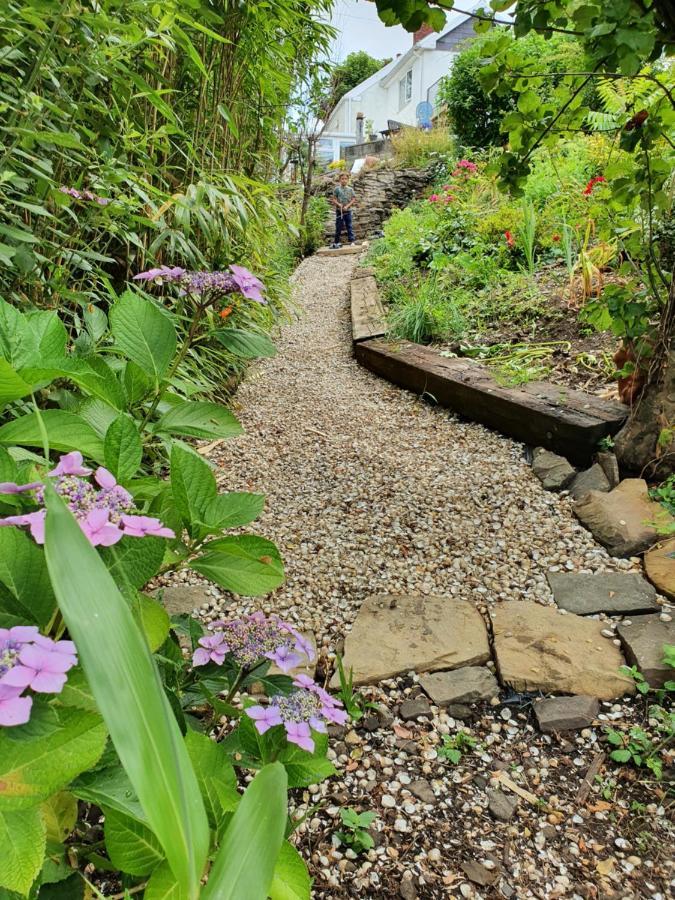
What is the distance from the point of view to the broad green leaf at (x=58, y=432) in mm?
513

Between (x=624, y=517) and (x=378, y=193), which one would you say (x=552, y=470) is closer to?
Answer: (x=624, y=517)

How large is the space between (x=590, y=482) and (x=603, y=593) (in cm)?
56

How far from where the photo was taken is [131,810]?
43 centimetres

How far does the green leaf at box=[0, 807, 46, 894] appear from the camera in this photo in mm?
330

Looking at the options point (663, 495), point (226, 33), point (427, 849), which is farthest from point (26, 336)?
point (226, 33)

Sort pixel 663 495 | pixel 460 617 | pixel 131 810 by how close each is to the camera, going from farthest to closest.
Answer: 1. pixel 663 495
2. pixel 460 617
3. pixel 131 810

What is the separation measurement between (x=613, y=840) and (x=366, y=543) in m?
0.97

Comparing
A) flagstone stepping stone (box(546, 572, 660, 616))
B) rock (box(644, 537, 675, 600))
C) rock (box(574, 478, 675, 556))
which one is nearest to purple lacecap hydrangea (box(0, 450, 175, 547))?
flagstone stepping stone (box(546, 572, 660, 616))

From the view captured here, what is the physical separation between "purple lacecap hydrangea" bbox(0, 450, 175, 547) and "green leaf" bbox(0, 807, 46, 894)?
17 cm

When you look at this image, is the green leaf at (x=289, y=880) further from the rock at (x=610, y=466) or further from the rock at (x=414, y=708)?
the rock at (x=610, y=466)

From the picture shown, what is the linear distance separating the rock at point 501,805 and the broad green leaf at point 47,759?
85 cm

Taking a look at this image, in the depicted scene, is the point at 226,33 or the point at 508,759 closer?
the point at 508,759

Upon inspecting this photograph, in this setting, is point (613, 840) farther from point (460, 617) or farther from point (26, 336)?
point (26, 336)

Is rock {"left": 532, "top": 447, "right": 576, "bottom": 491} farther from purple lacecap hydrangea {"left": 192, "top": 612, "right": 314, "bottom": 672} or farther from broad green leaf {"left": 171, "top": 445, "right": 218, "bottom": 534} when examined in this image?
broad green leaf {"left": 171, "top": 445, "right": 218, "bottom": 534}
